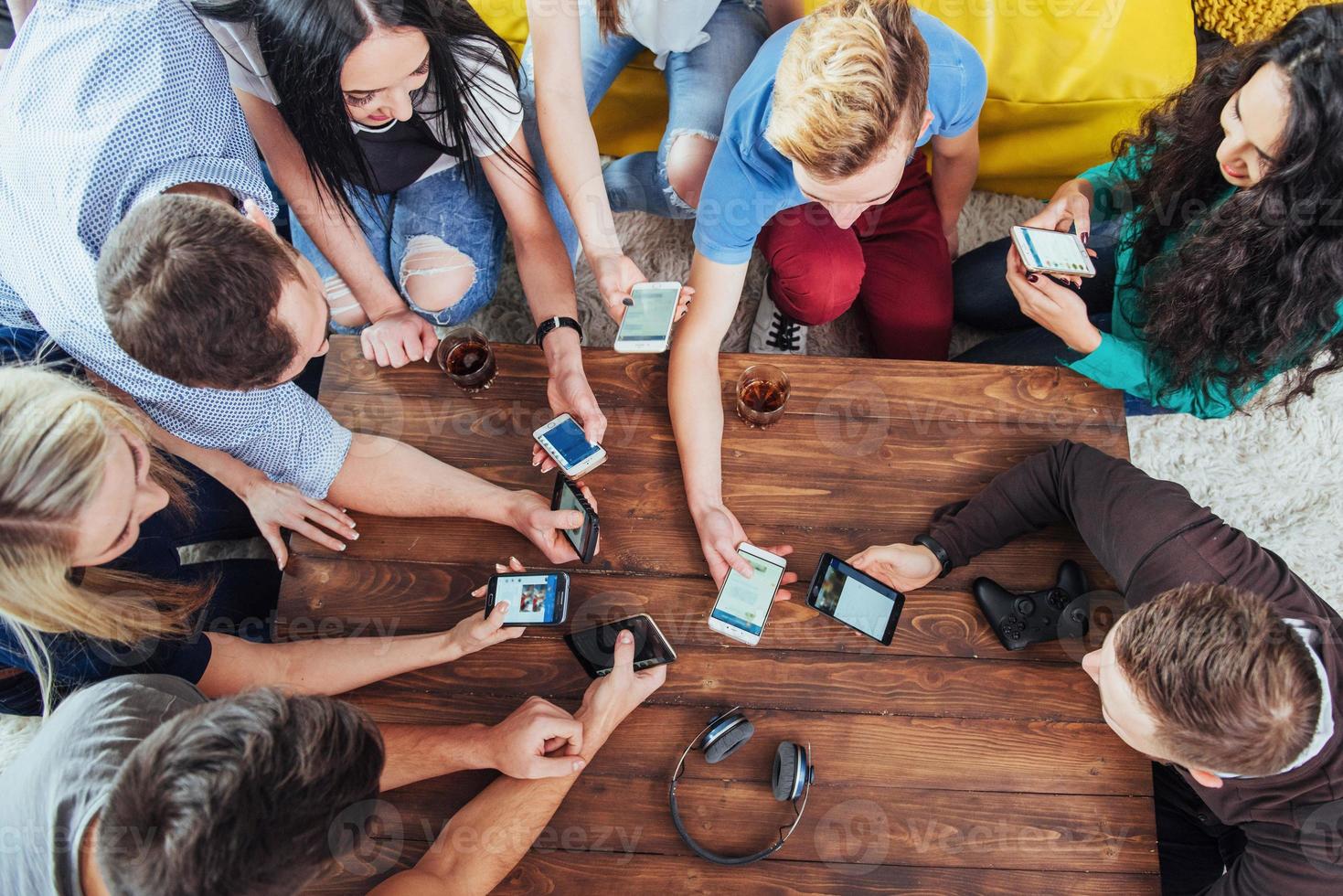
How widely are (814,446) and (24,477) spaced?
4.80ft

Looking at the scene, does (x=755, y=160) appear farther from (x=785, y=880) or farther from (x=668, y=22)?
(x=785, y=880)

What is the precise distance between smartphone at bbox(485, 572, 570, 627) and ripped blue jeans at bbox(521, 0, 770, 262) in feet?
3.50

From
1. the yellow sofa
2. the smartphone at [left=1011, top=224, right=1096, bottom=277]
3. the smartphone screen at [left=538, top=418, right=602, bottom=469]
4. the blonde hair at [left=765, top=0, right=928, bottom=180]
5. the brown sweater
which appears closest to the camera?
the brown sweater

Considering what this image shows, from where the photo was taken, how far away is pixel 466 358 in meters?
1.95

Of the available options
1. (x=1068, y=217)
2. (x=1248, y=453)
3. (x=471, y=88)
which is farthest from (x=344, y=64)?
(x=1248, y=453)

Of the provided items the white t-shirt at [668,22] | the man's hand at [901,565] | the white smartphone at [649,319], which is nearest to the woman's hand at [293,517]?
the white smartphone at [649,319]

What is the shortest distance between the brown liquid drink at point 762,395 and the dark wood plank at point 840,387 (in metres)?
0.05

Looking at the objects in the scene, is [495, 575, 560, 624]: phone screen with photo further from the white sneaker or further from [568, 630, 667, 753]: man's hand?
Answer: the white sneaker

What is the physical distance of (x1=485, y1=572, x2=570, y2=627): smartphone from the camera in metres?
1.66

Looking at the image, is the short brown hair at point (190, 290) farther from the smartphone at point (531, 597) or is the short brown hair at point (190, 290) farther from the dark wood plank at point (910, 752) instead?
the dark wood plank at point (910, 752)

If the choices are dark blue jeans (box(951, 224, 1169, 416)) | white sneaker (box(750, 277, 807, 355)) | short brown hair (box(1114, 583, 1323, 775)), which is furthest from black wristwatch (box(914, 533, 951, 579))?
white sneaker (box(750, 277, 807, 355))

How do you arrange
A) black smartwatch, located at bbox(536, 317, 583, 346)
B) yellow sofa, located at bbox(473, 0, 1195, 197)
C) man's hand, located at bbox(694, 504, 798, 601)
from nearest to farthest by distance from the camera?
1. man's hand, located at bbox(694, 504, 798, 601)
2. black smartwatch, located at bbox(536, 317, 583, 346)
3. yellow sofa, located at bbox(473, 0, 1195, 197)

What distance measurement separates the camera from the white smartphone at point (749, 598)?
1658 mm

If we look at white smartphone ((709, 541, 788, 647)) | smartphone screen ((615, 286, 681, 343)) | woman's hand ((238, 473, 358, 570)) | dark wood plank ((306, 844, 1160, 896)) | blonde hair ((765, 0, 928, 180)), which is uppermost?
blonde hair ((765, 0, 928, 180))
